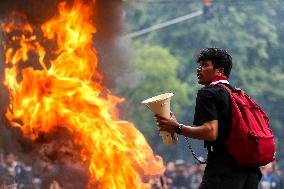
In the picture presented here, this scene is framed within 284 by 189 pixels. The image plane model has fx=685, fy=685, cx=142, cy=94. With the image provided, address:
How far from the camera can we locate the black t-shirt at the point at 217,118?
4426 millimetres

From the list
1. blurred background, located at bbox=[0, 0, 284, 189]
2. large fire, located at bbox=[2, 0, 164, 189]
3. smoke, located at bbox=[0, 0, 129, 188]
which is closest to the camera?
large fire, located at bbox=[2, 0, 164, 189]

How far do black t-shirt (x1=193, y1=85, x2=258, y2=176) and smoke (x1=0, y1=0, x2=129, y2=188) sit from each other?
13.6 ft

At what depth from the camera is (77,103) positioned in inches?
322

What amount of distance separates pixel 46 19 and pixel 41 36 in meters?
0.28

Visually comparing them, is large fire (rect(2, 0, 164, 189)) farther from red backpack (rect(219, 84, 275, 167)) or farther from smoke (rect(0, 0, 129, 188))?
red backpack (rect(219, 84, 275, 167))

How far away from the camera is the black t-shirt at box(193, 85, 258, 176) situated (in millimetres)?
4426

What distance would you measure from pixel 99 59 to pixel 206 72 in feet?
19.2

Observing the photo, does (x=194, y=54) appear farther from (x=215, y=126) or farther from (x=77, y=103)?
(x=215, y=126)

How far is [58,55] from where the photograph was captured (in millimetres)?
9039

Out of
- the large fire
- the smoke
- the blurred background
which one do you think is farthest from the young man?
the blurred background

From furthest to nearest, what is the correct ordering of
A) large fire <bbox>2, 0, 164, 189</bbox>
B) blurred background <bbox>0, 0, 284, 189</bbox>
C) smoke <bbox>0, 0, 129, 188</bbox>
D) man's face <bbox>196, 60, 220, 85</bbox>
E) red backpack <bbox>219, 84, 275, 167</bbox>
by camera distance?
blurred background <bbox>0, 0, 284, 189</bbox>
smoke <bbox>0, 0, 129, 188</bbox>
large fire <bbox>2, 0, 164, 189</bbox>
man's face <bbox>196, 60, 220, 85</bbox>
red backpack <bbox>219, 84, 275, 167</bbox>

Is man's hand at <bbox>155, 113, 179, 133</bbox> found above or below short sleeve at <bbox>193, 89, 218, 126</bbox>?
below

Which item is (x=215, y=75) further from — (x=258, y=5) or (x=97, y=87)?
(x=258, y=5)

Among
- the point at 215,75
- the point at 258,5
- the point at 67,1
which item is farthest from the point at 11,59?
the point at 258,5
